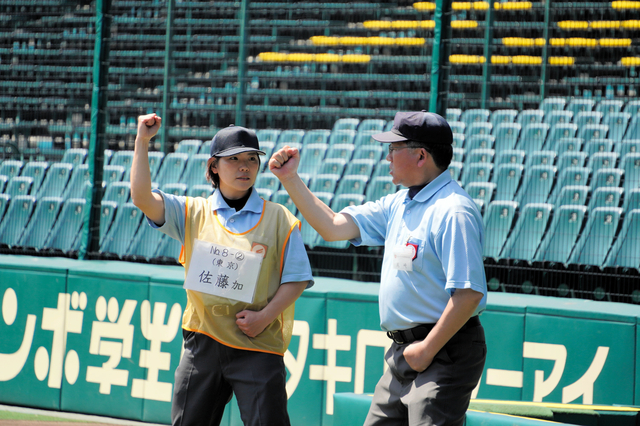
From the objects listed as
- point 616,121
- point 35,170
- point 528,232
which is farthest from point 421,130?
point 616,121

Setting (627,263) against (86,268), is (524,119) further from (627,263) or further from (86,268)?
(86,268)

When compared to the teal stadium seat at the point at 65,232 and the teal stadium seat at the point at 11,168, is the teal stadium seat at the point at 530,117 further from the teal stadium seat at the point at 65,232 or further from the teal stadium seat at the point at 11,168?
the teal stadium seat at the point at 11,168

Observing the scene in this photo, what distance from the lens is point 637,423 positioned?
3.29 metres

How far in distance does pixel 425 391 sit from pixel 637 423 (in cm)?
162

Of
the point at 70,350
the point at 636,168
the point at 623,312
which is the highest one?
the point at 636,168

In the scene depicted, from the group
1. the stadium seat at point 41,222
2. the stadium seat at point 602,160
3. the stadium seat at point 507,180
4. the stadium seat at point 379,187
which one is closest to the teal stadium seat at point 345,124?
the stadium seat at point 379,187

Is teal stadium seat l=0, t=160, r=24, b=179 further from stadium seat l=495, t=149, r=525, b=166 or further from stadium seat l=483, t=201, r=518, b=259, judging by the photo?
stadium seat l=495, t=149, r=525, b=166

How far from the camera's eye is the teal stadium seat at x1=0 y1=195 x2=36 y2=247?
21.5ft

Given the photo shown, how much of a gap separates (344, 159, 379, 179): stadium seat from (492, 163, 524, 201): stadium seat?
1.30 meters

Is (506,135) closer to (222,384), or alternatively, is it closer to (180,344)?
(180,344)

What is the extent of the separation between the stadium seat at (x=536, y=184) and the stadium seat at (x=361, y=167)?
1.56m

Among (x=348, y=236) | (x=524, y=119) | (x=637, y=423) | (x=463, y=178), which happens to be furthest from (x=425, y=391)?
(x=524, y=119)

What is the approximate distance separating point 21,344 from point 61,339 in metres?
0.39

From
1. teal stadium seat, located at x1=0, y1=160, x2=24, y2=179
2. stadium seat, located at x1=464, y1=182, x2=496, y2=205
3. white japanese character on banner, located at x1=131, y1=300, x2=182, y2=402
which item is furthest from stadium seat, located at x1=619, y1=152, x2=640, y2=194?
teal stadium seat, located at x1=0, y1=160, x2=24, y2=179
